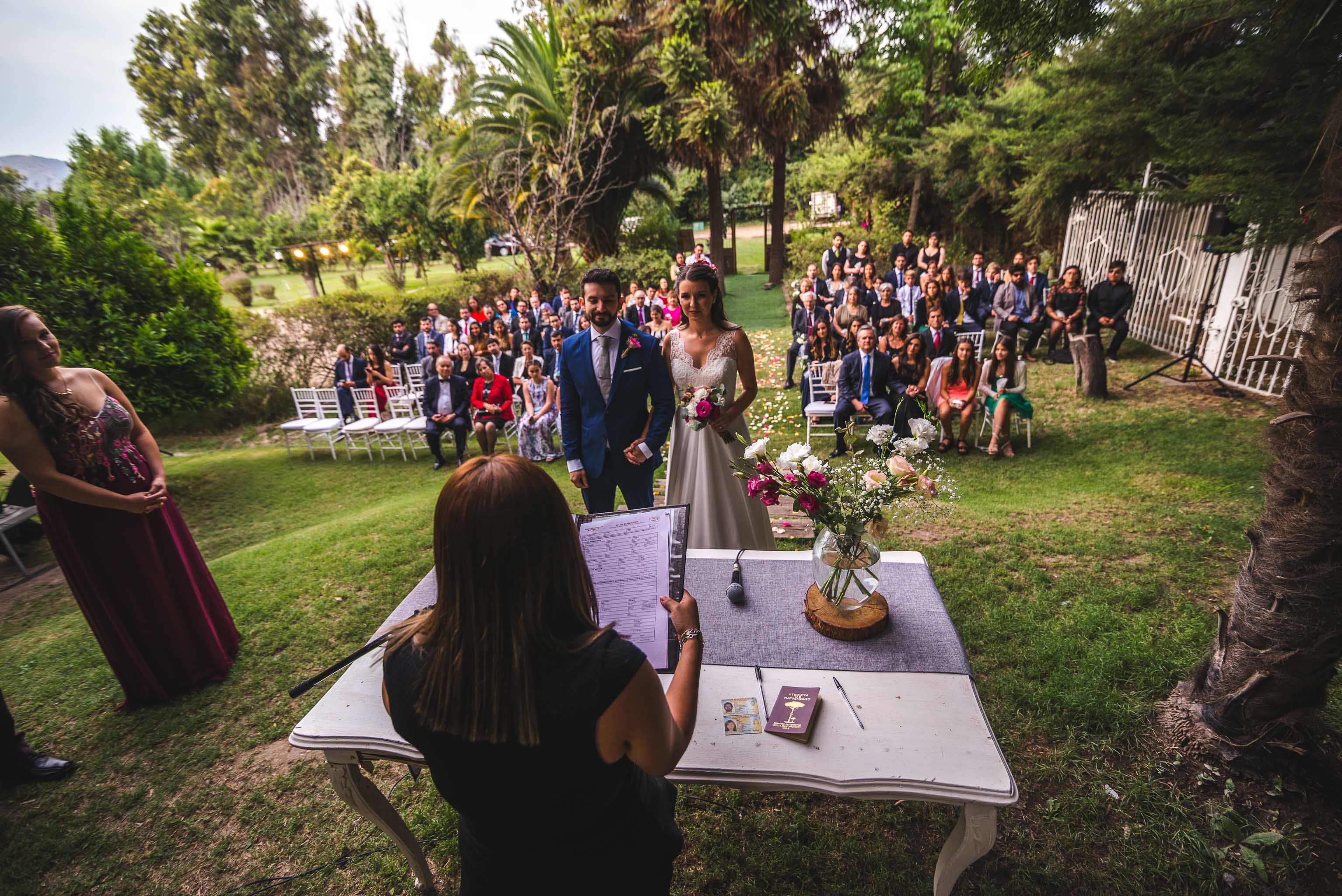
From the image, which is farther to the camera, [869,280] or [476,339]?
[869,280]

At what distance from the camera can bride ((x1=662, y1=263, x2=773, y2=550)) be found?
13.1ft

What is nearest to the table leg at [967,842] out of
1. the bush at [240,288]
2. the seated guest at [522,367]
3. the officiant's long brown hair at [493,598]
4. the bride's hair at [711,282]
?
the officiant's long brown hair at [493,598]

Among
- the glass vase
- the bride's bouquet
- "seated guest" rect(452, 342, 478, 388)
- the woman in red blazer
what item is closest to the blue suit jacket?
the bride's bouquet

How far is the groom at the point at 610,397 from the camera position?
4.03 metres

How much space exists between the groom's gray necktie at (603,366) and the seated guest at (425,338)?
9.43 meters

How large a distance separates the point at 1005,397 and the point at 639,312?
23.9 ft

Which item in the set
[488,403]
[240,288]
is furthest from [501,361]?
[240,288]

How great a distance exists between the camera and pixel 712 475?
4.07 m

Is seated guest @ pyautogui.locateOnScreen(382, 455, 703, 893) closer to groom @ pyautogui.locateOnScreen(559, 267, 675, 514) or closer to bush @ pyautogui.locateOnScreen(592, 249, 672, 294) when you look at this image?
groom @ pyautogui.locateOnScreen(559, 267, 675, 514)

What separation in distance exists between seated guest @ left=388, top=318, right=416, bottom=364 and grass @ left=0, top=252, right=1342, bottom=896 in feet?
24.8

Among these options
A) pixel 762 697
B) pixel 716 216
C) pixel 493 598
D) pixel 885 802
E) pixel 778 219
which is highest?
pixel 716 216

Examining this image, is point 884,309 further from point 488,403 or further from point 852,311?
point 488,403

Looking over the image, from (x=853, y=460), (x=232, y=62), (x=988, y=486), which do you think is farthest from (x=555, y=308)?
(x=232, y=62)

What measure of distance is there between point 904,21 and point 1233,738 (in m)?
19.9
